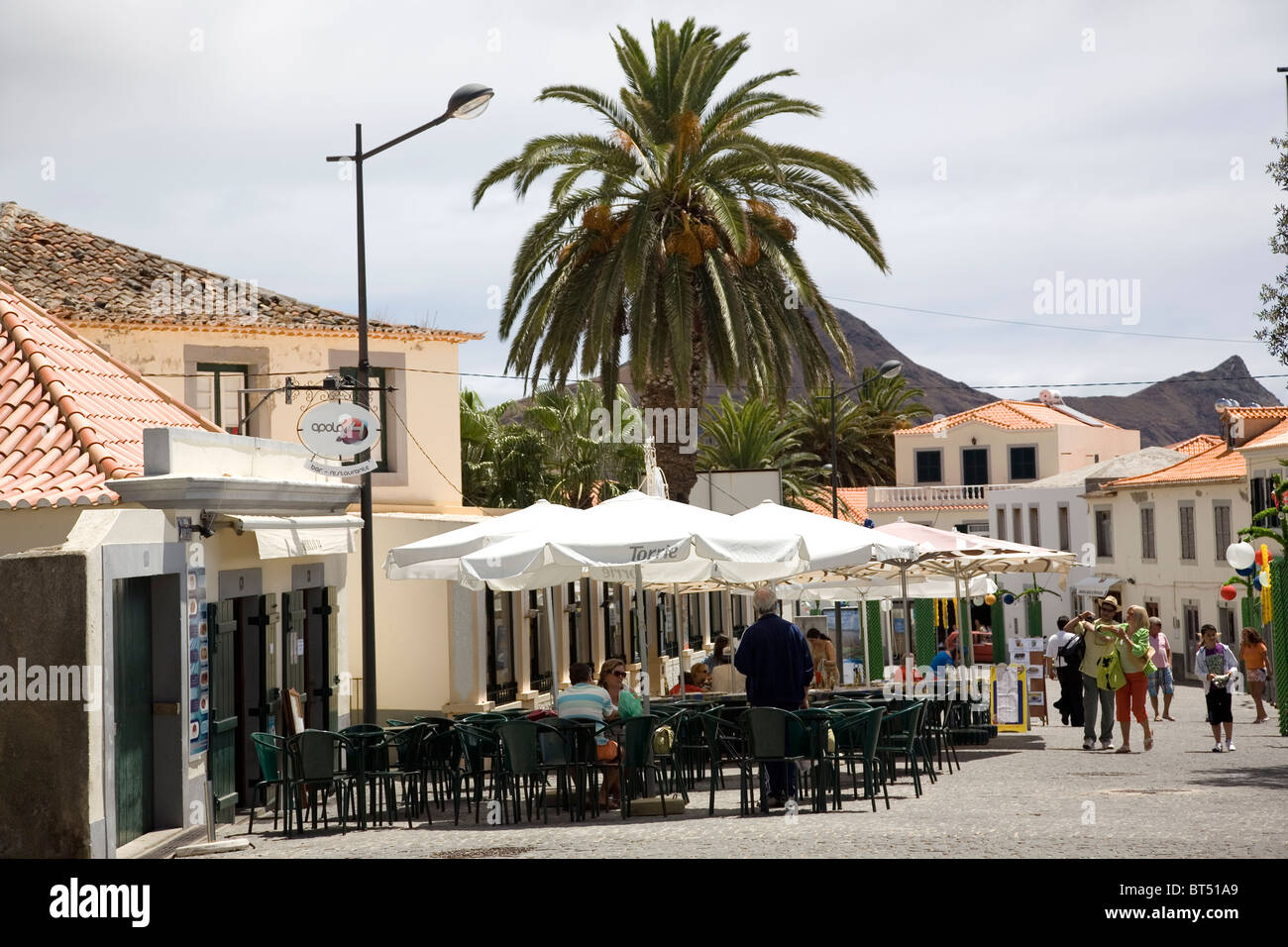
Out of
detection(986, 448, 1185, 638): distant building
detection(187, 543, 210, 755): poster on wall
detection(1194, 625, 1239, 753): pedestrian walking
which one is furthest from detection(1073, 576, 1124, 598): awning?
detection(187, 543, 210, 755): poster on wall

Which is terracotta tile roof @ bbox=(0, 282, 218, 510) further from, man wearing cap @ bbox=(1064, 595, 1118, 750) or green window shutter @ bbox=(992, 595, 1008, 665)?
green window shutter @ bbox=(992, 595, 1008, 665)

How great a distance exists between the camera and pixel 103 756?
1193 centimetres

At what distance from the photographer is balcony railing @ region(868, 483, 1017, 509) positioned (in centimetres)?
7188

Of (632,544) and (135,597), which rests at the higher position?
(632,544)

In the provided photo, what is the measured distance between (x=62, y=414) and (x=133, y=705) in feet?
10.6

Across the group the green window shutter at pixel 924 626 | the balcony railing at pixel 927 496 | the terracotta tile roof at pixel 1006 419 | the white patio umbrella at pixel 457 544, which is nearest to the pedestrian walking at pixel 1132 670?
the white patio umbrella at pixel 457 544

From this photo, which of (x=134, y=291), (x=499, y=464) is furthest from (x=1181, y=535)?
(x=134, y=291)

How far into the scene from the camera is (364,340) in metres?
20.0

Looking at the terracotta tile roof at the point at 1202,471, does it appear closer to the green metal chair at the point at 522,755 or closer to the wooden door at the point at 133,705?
the green metal chair at the point at 522,755

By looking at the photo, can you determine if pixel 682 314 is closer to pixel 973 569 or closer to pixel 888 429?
pixel 973 569

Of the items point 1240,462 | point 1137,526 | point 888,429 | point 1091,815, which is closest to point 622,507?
point 1091,815

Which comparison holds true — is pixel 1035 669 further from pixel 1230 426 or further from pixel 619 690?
pixel 1230 426

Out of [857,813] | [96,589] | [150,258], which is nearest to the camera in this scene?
[96,589]
